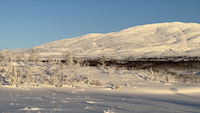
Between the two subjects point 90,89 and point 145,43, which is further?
point 145,43

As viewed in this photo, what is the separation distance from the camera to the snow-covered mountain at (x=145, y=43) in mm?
50312

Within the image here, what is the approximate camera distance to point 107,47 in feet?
191

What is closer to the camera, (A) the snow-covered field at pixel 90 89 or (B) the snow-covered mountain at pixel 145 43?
(A) the snow-covered field at pixel 90 89

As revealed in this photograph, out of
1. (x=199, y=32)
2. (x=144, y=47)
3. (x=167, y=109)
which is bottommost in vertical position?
(x=167, y=109)

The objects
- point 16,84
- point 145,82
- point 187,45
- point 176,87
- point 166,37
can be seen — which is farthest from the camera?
point 166,37

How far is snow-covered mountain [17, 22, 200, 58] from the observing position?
50.3 m

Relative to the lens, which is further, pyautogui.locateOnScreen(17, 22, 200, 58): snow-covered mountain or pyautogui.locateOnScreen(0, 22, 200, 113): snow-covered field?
pyautogui.locateOnScreen(17, 22, 200, 58): snow-covered mountain

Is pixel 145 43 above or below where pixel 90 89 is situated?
above

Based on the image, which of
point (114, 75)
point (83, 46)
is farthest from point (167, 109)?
point (83, 46)

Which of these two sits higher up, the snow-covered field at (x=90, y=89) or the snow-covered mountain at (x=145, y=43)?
the snow-covered mountain at (x=145, y=43)

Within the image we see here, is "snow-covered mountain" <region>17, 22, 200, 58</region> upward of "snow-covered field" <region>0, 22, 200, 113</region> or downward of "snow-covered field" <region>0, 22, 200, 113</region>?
upward

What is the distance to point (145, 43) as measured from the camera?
58219 mm

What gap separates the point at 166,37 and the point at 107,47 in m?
14.6

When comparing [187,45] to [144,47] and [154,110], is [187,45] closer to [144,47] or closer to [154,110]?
[144,47]
